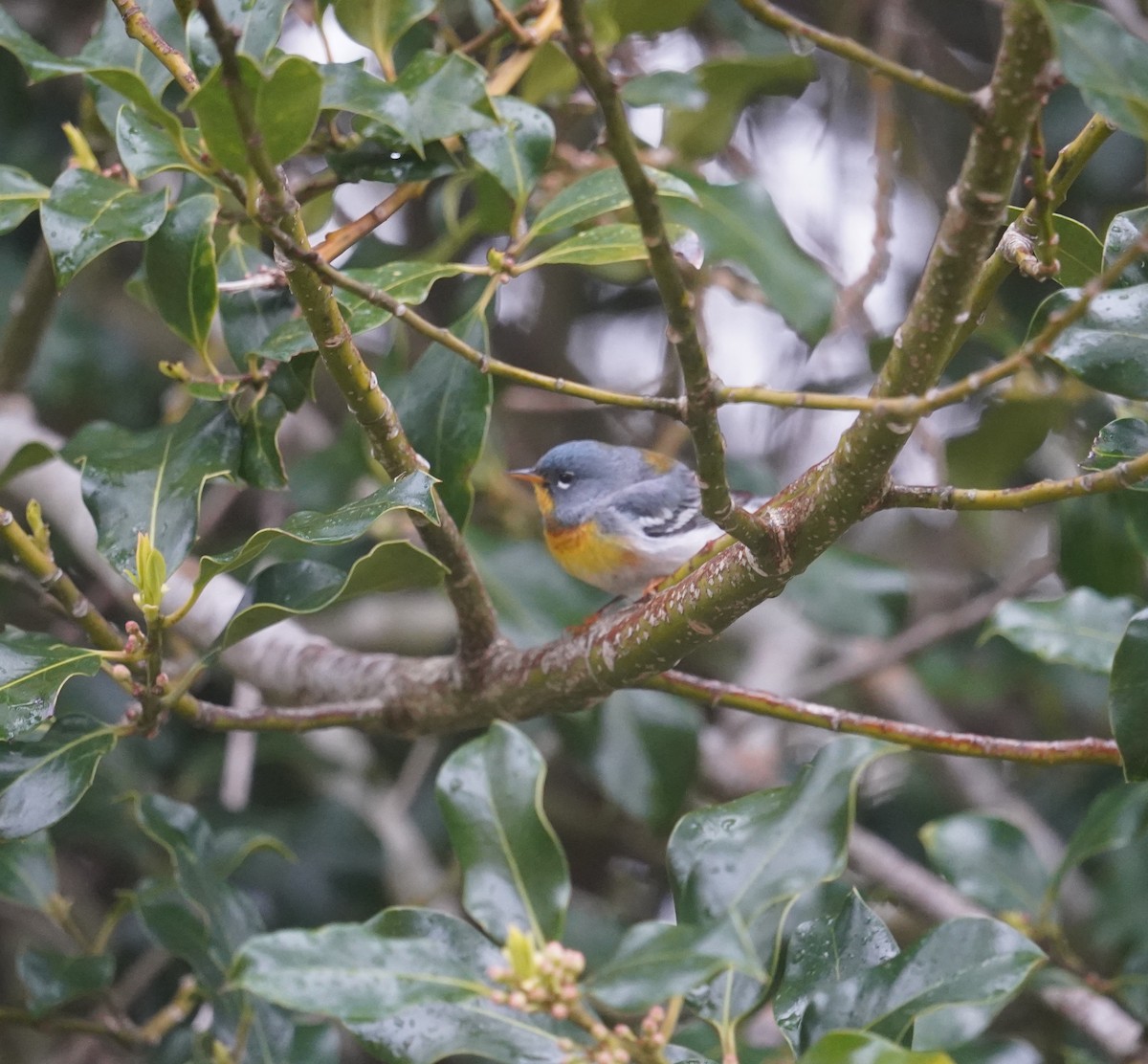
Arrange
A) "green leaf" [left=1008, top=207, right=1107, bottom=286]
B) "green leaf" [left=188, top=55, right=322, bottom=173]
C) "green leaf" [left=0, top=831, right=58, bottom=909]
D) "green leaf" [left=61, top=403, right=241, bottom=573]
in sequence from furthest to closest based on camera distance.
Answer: "green leaf" [left=0, top=831, right=58, bottom=909] < "green leaf" [left=61, top=403, right=241, bottom=573] < "green leaf" [left=1008, top=207, right=1107, bottom=286] < "green leaf" [left=188, top=55, right=322, bottom=173]

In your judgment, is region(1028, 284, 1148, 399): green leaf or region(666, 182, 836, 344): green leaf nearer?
region(1028, 284, 1148, 399): green leaf

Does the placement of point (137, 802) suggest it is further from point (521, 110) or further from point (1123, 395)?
point (1123, 395)

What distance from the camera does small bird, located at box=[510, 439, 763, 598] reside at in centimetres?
300

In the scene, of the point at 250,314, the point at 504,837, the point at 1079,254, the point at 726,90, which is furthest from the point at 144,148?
the point at 726,90

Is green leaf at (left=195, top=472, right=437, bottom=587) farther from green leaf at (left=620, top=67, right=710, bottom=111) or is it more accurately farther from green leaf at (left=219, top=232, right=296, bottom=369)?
green leaf at (left=620, top=67, right=710, bottom=111)

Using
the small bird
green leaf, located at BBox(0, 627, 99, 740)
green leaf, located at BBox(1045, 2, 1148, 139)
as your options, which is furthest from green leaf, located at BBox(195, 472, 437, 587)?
the small bird

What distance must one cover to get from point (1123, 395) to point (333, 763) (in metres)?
2.52

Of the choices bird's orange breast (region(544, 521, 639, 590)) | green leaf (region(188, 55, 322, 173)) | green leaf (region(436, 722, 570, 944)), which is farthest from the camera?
bird's orange breast (region(544, 521, 639, 590))

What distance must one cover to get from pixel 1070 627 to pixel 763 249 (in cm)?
90

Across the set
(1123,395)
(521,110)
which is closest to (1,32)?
(521,110)

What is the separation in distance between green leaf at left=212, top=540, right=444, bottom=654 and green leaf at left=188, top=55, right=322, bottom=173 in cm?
47

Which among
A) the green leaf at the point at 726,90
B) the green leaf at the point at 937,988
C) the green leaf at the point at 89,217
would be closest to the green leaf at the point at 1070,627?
the green leaf at the point at 937,988

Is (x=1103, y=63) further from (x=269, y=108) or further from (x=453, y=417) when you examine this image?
(x=453, y=417)

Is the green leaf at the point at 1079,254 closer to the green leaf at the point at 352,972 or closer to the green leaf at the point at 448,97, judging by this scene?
the green leaf at the point at 448,97
